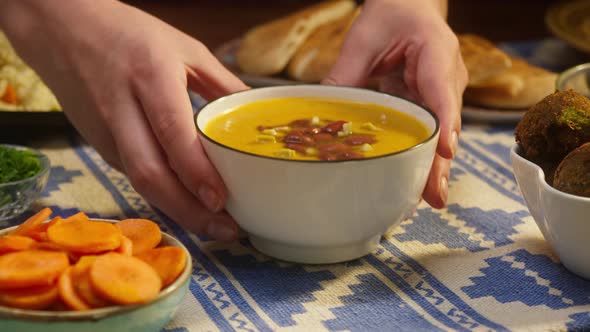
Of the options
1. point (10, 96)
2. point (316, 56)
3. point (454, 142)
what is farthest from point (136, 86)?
point (316, 56)

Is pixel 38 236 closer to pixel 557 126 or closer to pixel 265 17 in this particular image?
pixel 557 126

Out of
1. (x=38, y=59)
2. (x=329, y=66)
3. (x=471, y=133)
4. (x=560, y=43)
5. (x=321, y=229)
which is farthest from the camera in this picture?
(x=560, y=43)

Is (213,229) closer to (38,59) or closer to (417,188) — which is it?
(417,188)

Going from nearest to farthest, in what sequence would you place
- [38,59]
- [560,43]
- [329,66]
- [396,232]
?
1. [396,232]
2. [38,59]
3. [329,66]
4. [560,43]

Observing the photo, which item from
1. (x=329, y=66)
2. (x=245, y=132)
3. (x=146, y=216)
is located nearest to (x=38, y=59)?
(x=146, y=216)

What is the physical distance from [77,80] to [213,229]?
1.52 ft

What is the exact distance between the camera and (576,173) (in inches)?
57.7

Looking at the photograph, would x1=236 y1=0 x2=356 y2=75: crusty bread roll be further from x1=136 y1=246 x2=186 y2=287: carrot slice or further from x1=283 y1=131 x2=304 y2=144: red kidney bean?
x1=136 y1=246 x2=186 y2=287: carrot slice

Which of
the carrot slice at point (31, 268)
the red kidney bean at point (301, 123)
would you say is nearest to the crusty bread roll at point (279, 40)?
the red kidney bean at point (301, 123)

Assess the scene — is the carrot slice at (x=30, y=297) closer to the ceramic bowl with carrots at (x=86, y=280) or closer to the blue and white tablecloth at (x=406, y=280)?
Answer: the ceramic bowl with carrots at (x=86, y=280)

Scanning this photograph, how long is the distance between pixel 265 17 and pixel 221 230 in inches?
112

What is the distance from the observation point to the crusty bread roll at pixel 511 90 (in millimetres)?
2574

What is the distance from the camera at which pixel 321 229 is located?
1.52m

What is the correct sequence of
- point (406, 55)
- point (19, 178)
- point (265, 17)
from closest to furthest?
point (19, 178) < point (406, 55) < point (265, 17)
